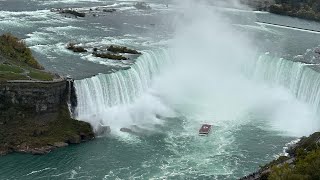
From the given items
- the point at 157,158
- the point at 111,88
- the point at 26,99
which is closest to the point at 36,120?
the point at 26,99

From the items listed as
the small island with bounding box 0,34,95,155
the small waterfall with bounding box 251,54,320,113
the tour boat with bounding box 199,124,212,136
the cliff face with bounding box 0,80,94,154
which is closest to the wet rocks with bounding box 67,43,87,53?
the small island with bounding box 0,34,95,155

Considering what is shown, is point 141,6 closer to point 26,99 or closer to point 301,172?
point 26,99

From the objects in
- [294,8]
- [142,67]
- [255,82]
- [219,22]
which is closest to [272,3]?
[294,8]

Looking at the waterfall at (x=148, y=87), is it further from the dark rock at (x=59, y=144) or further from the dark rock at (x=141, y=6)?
the dark rock at (x=141, y=6)

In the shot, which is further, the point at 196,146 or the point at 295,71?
the point at 295,71

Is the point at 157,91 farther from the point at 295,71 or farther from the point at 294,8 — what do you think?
the point at 294,8

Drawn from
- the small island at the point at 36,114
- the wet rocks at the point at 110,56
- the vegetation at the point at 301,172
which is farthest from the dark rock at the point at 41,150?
the vegetation at the point at 301,172
